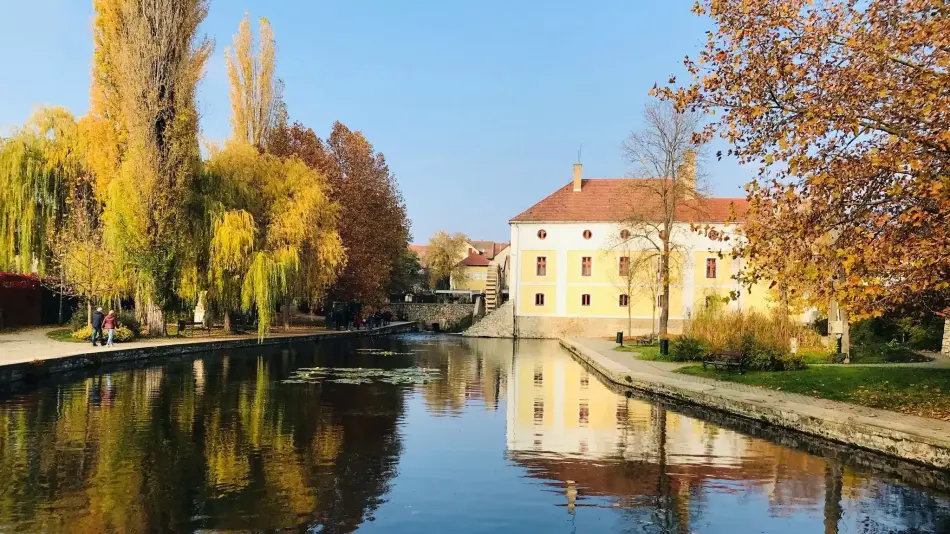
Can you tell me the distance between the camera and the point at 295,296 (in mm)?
35000

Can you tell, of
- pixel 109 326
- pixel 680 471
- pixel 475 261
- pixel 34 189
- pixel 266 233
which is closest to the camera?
pixel 680 471

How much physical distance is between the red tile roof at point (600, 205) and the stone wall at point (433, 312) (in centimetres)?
1433

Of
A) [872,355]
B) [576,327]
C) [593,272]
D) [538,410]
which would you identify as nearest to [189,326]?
[576,327]

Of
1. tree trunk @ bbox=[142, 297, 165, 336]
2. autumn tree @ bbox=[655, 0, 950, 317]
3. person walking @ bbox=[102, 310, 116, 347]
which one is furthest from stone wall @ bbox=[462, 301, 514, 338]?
autumn tree @ bbox=[655, 0, 950, 317]

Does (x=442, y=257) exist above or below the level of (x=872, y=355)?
above

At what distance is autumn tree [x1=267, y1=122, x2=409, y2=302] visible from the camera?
42.4 meters

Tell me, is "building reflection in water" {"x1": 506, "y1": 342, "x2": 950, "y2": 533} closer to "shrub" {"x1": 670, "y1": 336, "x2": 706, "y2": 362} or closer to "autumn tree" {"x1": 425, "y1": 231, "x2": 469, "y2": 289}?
"shrub" {"x1": 670, "y1": 336, "x2": 706, "y2": 362}

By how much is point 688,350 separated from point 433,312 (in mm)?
41262

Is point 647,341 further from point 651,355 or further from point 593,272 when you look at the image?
point 593,272

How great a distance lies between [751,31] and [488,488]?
304 inches

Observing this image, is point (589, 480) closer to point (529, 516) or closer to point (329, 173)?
point (529, 516)

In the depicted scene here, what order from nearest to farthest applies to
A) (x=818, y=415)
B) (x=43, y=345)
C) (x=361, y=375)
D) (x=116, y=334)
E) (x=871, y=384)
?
(x=818, y=415) < (x=871, y=384) < (x=361, y=375) < (x=43, y=345) < (x=116, y=334)

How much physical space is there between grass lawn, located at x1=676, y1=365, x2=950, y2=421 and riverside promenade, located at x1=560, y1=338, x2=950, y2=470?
51 cm

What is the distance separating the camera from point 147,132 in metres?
28.5
